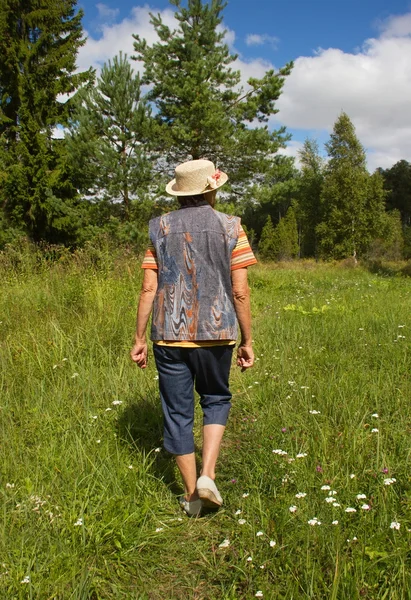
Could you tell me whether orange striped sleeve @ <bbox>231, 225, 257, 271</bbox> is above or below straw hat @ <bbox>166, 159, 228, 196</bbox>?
below

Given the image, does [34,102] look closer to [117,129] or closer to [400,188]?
[117,129]

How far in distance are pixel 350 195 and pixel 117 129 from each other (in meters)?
22.2

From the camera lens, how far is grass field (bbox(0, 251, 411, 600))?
176cm

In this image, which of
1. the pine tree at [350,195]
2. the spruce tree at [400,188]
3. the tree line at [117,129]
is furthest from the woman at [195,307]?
the spruce tree at [400,188]

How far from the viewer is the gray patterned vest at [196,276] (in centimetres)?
223

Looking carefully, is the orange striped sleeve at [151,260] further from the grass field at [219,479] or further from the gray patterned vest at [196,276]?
the grass field at [219,479]

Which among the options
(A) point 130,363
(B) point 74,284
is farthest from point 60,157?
(A) point 130,363

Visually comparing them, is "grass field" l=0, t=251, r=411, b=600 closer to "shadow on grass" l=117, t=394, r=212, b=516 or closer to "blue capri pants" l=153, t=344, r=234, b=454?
"shadow on grass" l=117, t=394, r=212, b=516

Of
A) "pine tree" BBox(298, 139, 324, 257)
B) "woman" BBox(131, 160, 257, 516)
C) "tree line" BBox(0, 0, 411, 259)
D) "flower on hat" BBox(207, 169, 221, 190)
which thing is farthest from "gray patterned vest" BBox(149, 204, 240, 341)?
"pine tree" BBox(298, 139, 324, 257)

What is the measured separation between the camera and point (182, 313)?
224 cm

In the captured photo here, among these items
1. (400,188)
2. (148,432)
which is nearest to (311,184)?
(400,188)

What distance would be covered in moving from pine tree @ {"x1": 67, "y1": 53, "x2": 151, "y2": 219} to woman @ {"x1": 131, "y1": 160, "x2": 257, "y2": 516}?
11.7 meters

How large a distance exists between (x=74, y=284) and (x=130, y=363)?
190 cm

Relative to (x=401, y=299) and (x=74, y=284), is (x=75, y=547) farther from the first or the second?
(x=401, y=299)
